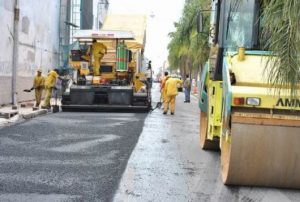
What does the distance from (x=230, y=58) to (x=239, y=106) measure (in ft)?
3.28

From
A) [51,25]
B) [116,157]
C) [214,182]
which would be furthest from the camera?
[51,25]

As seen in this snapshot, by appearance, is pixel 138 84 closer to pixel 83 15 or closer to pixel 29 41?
pixel 29 41

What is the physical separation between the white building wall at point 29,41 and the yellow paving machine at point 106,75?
2496mm

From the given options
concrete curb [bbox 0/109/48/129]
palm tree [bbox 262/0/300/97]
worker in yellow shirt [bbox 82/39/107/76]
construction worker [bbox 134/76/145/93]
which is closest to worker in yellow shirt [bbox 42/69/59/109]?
concrete curb [bbox 0/109/48/129]

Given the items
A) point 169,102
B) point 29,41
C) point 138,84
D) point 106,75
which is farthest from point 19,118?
point 29,41

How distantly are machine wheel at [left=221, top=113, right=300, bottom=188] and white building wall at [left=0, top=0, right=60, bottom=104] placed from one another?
15193mm

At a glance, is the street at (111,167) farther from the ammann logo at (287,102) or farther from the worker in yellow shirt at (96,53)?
the worker in yellow shirt at (96,53)

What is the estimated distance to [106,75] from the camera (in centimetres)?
2150

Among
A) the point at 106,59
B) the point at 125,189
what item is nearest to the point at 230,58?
the point at 125,189

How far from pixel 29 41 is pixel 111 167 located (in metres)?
18.2

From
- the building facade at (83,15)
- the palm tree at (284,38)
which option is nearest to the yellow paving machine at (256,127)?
the palm tree at (284,38)

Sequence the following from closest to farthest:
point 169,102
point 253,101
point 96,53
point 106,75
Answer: point 253,101, point 169,102, point 96,53, point 106,75

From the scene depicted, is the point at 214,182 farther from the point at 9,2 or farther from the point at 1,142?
the point at 9,2

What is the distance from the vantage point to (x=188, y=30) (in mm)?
37125
